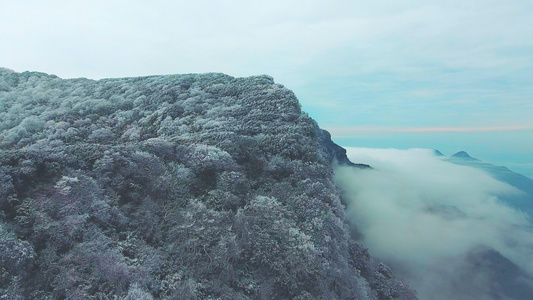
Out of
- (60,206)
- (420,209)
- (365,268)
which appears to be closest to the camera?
(60,206)

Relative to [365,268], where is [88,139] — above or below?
above

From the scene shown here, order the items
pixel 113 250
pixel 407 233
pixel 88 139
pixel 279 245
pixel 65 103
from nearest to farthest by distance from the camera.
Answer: pixel 113 250 < pixel 279 245 < pixel 88 139 < pixel 65 103 < pixel 407 233

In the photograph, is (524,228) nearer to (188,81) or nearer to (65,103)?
(188,81)

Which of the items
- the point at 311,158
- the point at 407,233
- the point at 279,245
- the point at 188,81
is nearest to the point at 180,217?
the point at 279,245

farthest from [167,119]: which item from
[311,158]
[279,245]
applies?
[279,245]

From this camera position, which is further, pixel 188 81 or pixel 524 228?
pixel 524 228

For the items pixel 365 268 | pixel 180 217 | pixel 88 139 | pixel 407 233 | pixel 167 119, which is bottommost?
pixel 407 233
